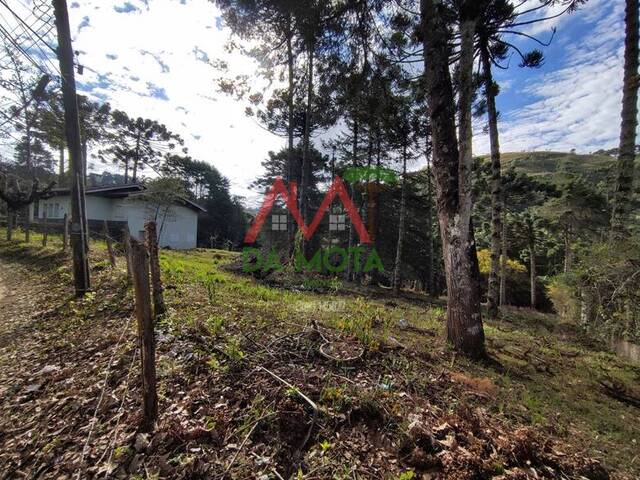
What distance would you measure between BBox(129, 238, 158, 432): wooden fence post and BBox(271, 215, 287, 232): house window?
18.9m

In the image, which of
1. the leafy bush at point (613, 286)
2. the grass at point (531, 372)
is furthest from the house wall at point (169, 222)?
the leafy bush at point (613, 286)

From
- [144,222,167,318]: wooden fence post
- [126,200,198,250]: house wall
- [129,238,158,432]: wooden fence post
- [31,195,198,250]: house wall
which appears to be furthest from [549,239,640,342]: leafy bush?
[31,195,198,250]: house wall

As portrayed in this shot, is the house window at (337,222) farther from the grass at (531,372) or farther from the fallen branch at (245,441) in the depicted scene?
the fallen branch at (245,441)

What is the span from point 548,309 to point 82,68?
26.1 metres

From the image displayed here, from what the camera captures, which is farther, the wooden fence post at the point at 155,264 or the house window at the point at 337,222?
the house window at the point at 337,222

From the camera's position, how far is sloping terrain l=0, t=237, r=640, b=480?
2018 millimetres

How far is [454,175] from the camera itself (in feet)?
13.6

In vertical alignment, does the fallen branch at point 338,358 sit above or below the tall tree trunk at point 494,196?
below

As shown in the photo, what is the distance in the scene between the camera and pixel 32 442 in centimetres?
237

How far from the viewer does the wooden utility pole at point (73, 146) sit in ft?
19.9

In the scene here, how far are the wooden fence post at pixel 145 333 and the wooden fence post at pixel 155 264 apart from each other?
1.80 m

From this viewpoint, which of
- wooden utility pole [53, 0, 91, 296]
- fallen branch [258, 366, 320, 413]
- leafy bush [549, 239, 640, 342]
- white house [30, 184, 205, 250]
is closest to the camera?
fallen branch [258, 366, 320, 413]

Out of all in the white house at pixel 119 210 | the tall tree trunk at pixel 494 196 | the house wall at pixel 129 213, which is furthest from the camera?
the house wall at pixel 129 213

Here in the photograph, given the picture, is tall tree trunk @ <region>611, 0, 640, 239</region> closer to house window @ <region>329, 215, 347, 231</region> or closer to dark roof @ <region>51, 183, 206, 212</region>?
house window @ <region>329, 215, 347, 231</region>
